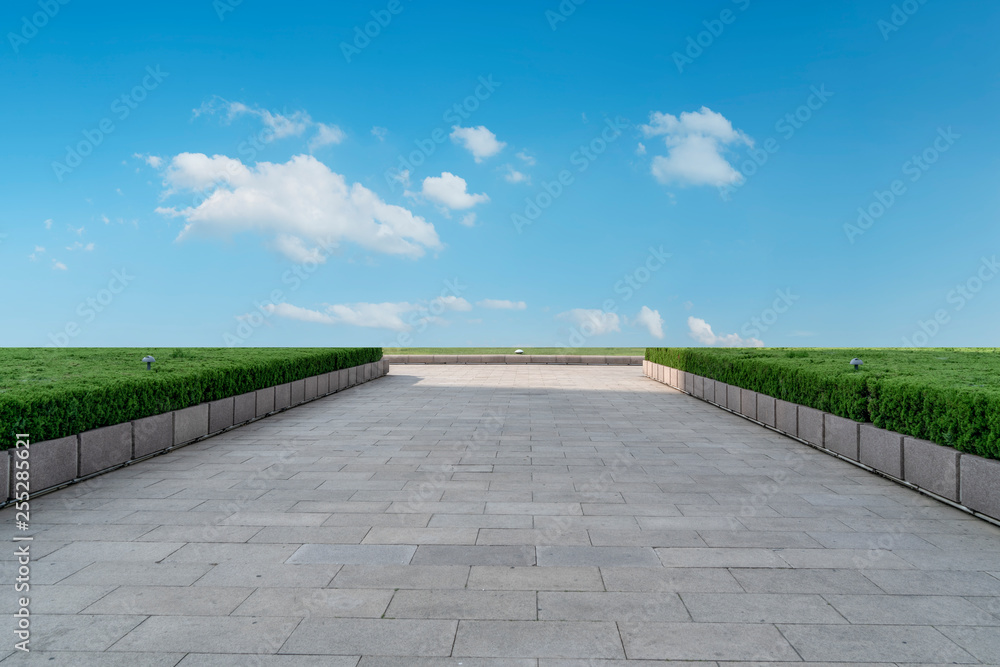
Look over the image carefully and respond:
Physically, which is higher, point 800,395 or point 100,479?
point 800,395

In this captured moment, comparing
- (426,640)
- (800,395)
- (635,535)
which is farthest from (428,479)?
(800,395)

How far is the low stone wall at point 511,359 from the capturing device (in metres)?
27.1

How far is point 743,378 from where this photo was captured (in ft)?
38.9

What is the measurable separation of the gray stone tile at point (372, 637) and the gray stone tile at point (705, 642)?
1.08m

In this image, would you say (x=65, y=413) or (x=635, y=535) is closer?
(x=635, y=535)

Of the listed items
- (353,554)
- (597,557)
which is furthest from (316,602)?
(597,557)

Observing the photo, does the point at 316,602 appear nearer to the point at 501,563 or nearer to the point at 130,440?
the point at 501,563

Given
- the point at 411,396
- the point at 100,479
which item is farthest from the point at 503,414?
the point at 100,479

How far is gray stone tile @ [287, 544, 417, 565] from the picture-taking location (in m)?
4.45

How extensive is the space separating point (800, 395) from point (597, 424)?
3395mm

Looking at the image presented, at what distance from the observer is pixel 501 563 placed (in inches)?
173

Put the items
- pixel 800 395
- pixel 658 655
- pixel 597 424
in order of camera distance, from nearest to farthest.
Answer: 1. pixel 658 655
2. pixel 800 395
3. pixel 597 424

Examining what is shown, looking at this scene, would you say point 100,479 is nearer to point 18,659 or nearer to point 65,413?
point 65,413

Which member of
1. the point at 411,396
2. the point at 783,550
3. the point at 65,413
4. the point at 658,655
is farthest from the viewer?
the point at 411,396
